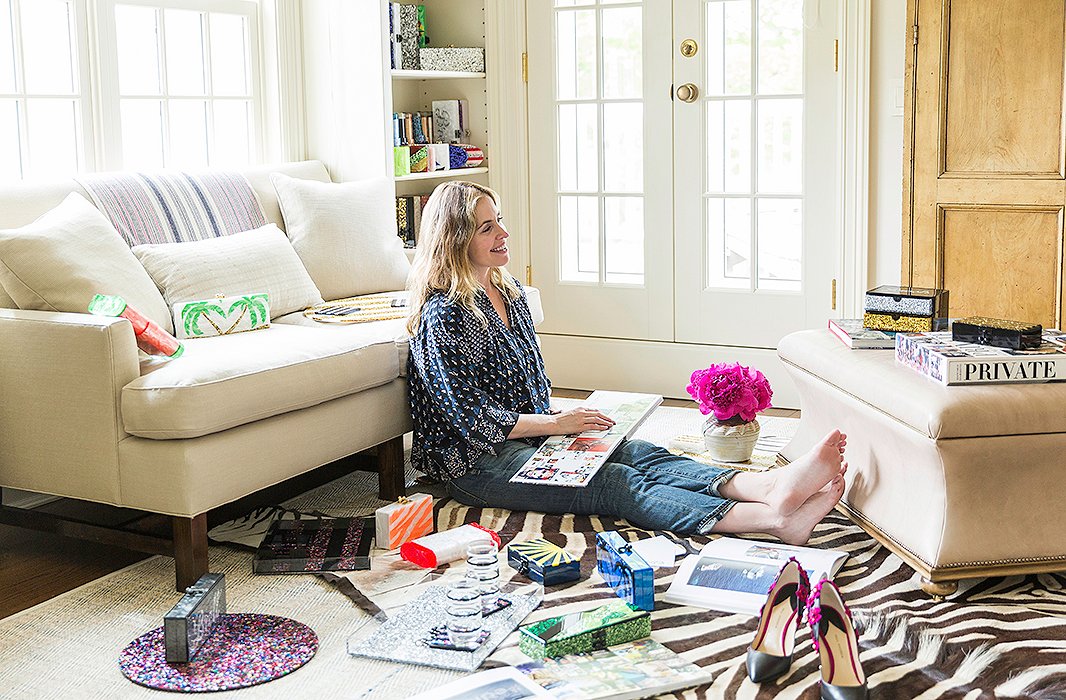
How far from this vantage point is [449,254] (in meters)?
3.19

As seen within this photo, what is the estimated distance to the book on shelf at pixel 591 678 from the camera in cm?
214

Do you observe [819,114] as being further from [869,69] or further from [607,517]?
[607,517]

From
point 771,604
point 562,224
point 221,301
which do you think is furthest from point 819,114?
point 771,604

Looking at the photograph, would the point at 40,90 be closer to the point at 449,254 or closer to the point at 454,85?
the point at 449,254

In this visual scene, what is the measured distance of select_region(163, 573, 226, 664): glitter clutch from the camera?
92.6 inches

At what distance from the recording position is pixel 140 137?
396cm

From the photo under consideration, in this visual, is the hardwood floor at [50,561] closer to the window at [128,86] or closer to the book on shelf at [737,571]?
the window at [128,86]

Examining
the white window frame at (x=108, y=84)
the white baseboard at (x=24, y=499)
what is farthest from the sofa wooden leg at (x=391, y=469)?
the white window frame at (x=108, y=84)

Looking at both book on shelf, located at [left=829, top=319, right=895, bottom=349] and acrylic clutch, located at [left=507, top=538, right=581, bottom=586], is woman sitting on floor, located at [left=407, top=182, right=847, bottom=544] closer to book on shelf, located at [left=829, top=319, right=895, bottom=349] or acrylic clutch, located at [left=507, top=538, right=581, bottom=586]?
acrylic clutch, located at [left=507, top=538, right=581, bottom=586]

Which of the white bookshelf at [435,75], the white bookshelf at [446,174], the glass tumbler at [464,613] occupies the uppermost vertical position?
the white bookshelf at [435,75]

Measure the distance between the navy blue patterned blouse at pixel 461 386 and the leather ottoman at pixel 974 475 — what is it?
0.99m

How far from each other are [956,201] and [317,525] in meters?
2.37

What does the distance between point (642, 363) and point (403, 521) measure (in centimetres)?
204

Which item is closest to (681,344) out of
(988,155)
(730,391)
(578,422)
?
(730,391)
